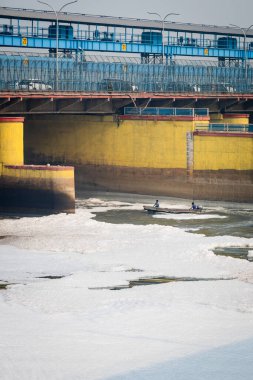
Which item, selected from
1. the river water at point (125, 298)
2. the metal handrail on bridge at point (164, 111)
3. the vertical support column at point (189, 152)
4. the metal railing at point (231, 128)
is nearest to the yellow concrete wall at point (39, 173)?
the river water at point (125, 298)

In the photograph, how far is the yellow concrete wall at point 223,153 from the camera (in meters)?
88.8

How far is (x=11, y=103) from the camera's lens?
86125 millimetres

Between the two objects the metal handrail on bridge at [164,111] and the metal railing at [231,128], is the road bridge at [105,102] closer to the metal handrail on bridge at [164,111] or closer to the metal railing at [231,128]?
the metal handrail on bridge at [164,111]

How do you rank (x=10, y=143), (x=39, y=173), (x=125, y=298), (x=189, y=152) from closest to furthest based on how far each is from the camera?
(x=125, y=298)
(x=39, y=173)
(x=10, y=143)
(x=189, y=152)

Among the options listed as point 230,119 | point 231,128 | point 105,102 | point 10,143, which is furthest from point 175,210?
point 230,119

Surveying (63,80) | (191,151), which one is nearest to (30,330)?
(191,151)

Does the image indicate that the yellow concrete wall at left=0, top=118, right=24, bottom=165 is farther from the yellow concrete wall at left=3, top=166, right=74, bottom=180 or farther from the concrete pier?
the yellow concrete wall at left=3, top=166, right=74, bottom=180

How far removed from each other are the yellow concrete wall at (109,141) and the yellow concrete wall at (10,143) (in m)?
15.2

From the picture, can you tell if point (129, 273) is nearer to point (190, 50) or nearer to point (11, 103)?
point (11, 103)

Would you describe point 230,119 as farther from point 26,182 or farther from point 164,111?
point 26,182

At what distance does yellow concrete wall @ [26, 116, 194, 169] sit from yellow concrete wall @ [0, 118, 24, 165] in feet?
50.0

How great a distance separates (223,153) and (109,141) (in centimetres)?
1336

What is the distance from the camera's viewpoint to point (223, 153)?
3551 inches

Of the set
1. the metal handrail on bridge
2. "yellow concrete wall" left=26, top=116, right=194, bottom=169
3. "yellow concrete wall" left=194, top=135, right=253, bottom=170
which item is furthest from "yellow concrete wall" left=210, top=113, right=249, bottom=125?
"yellow concrete wall" left=194, top=135, right=253, bottom=170
